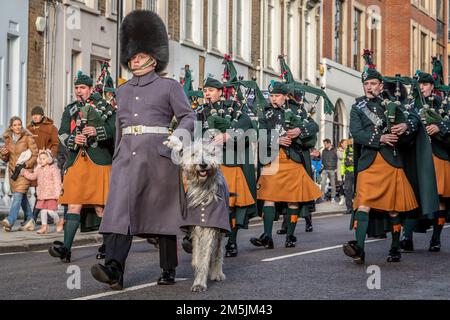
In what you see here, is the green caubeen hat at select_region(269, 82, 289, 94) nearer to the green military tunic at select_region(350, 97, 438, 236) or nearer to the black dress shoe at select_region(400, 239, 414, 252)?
the green military tunic at select_region(350, 97, 438, 236)

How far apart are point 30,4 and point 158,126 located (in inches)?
650

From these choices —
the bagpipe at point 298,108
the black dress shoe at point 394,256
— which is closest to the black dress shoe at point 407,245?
the black dress shoe at point 394,256

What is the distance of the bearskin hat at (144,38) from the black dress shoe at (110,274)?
6.40 feet

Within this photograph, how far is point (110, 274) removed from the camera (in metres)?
10.5

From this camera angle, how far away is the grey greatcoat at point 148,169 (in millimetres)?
10828

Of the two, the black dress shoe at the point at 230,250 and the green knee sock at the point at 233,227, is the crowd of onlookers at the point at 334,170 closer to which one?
the green knee sock at the point at 233,227

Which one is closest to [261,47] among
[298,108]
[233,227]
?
[298,108]

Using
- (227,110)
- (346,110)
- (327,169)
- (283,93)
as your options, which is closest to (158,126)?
(227,110)

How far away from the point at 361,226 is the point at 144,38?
3601 mm

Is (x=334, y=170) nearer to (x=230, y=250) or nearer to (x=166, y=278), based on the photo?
(x=230, y=250)

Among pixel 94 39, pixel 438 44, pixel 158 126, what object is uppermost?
pixel 438 44

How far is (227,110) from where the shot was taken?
48.6 ft

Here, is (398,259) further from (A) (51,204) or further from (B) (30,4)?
(B) (30,4)

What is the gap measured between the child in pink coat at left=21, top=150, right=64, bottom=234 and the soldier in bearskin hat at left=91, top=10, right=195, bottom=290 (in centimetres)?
924
